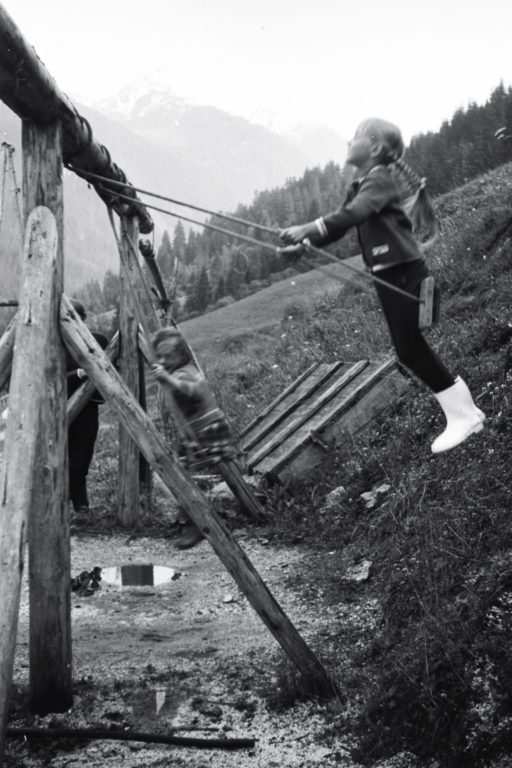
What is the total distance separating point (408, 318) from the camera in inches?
136

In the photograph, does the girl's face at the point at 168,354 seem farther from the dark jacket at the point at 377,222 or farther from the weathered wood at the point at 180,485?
the dark jacket at the point at 377,222

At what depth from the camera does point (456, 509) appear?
516 centimetres

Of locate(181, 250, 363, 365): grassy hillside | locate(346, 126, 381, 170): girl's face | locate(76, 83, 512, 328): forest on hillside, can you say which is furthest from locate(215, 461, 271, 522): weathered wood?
locate(181, 250, 363, 365): grassy hillside

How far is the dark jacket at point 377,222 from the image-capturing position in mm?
3215

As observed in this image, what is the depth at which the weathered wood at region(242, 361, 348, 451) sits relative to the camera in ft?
30.5

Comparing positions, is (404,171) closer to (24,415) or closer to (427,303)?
(427,303)

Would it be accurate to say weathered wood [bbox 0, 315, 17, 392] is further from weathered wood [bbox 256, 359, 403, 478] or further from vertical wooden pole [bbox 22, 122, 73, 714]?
weathered wood [bbox 256, 359, 403, 478]

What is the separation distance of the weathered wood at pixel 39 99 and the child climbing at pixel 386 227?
1.09 metres

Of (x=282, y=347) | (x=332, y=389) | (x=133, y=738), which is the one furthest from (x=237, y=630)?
(x=282, y=347)

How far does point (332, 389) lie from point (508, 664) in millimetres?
5371

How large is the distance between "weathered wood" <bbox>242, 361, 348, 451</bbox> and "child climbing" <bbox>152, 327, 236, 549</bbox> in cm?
510

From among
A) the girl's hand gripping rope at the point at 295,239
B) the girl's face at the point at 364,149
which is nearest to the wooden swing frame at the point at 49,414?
the girl's hand gripping rope at the point at 295,239

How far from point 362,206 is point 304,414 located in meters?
5.65

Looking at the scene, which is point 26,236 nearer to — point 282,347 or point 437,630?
point 437,630
